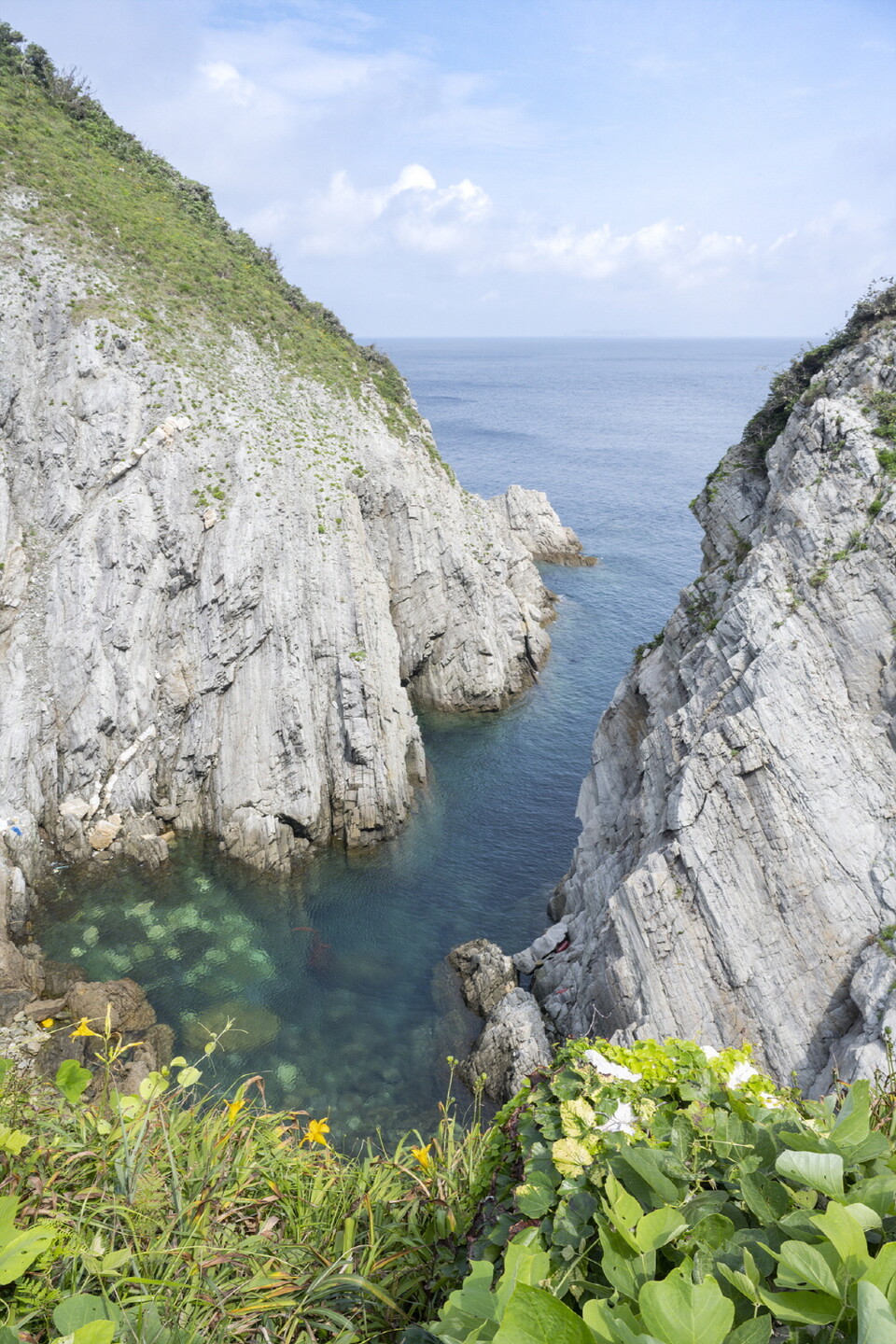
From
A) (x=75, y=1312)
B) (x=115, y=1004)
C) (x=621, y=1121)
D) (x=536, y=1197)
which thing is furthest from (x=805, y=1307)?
(x=115, y=1004)

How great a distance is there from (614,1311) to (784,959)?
17958 millimetres

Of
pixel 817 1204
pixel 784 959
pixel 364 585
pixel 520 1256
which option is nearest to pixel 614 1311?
pixel 520 1256

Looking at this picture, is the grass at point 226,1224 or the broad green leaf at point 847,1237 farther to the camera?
the grass at point 226,1224

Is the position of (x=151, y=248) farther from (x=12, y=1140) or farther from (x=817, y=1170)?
(x=817, y=1170)

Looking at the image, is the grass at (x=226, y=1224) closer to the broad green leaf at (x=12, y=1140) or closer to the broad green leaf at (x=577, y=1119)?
the broad green leaf at (x=12, y=1140)

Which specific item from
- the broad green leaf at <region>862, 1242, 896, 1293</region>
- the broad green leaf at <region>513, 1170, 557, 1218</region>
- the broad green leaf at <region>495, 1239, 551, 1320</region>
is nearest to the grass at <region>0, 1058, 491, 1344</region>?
the broad green leaf at <region>513, 1170, 557, 1218</region>

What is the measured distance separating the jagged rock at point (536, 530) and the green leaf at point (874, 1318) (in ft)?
231

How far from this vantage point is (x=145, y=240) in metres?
47.0

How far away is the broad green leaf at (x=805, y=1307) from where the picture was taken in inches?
114

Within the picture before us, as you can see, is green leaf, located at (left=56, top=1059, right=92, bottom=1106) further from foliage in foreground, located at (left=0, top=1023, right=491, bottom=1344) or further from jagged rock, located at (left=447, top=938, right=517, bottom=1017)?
jagged rock, located at (left=447, top=938, right=517, bottom=1017)

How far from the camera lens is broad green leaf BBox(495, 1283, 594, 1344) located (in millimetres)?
2676

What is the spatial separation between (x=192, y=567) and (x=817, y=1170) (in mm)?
36353

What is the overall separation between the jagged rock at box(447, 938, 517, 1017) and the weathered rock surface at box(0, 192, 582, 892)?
822cm

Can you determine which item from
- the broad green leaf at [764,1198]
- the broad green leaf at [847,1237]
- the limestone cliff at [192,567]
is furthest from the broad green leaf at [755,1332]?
the limestone cliff at [192,567]
